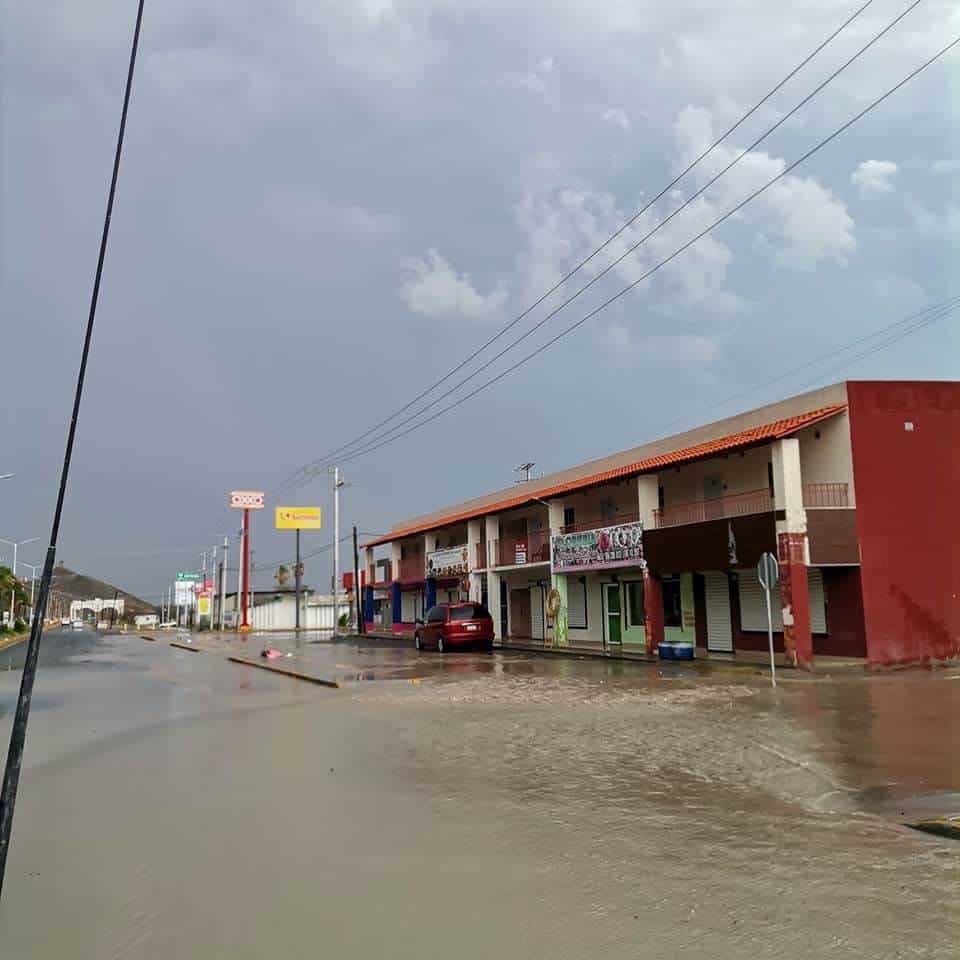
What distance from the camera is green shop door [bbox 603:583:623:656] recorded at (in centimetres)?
3381

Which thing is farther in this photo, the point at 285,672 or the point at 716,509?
the point at 716,509

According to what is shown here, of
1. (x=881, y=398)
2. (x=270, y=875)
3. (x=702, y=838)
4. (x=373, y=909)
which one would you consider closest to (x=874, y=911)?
(x=702, y=838)

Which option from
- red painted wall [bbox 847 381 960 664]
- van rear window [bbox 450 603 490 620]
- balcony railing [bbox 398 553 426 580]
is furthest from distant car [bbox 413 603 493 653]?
balcony railing [bbox 398 553 426 580]

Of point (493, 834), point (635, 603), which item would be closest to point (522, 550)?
point (635, 603)

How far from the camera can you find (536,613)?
1629 inches

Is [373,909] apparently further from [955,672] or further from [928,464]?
[928,464]

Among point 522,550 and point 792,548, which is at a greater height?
point 522,550

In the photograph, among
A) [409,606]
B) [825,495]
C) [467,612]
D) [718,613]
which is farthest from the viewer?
[409,606]

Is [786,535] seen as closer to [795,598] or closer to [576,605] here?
[795,598]

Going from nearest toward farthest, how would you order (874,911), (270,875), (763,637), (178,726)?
(874,911) < (270,875) < (178,726) < (763,637)

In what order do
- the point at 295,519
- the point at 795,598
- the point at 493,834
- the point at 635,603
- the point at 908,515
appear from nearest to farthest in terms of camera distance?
the point at 493,834, the point at 795,598, the point at 908,515, the point at 635,603, the point at 295,519

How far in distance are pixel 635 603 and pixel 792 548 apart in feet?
37.5

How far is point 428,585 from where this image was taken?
49.1m

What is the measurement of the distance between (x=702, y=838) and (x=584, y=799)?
160 centimetres
